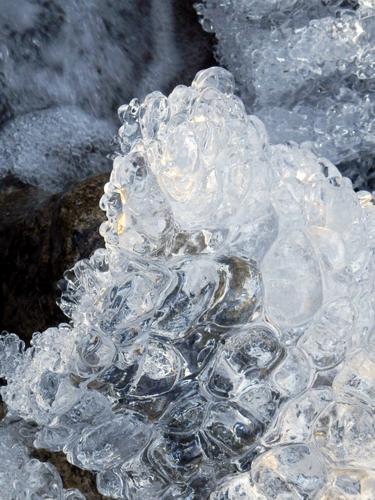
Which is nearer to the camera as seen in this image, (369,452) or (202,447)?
(369,452)

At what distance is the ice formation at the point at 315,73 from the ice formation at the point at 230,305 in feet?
4.21

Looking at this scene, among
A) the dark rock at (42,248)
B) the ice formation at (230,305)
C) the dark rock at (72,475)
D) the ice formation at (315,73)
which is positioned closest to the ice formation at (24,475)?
the dark rock at (72,475)

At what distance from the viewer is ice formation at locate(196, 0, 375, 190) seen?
97.7 inches

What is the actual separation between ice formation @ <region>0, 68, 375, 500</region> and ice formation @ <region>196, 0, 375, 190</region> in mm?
1283

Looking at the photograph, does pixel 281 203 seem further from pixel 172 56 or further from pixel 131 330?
pixel 172 56

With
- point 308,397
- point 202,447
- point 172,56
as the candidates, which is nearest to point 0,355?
point 202,447

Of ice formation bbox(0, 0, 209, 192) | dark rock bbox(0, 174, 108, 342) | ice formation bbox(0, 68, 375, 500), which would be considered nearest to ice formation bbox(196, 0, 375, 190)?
ice formation bbox(0, 0, 209, 192)

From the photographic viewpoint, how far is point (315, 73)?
8.45ft

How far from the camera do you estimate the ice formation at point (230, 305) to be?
1.09 meters

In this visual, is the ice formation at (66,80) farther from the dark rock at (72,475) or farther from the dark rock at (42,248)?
the dark rock at (72,475)

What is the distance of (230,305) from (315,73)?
1597 millimetres

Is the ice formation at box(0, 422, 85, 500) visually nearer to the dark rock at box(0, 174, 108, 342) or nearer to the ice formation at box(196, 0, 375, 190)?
the dark rock at box(0, 174, 108, 342)

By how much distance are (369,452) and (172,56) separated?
84.6 inches

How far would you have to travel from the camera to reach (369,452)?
1148 millimetres
